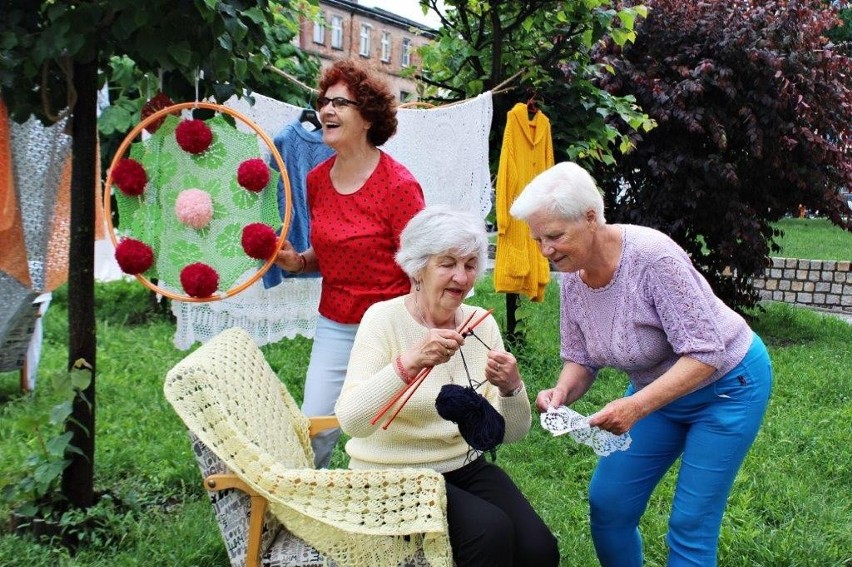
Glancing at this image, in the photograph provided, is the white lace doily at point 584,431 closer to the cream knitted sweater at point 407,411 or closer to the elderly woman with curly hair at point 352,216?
the cream knitted sweater at point 407,411

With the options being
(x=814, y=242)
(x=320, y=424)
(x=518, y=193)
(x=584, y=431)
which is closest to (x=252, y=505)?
→ (x=320, y=424)

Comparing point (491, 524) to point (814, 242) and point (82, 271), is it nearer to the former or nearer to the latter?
point (82, 271)

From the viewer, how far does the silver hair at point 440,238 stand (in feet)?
8.46

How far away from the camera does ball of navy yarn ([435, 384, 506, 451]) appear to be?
236 centimetres

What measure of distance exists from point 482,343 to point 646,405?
1.75ft

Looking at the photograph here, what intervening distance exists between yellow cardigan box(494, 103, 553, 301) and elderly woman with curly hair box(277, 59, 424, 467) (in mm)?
2103

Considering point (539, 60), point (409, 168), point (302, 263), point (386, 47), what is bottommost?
point (302, 263)

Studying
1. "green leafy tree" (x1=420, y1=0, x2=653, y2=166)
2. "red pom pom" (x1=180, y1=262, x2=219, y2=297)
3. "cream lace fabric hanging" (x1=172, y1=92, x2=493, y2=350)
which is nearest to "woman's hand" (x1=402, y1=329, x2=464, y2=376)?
"red pom pom" (x1=180, y1=262, x2=219, y2=297)

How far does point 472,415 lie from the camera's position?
2.38 m

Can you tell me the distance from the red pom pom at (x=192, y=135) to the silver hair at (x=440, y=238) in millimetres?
937

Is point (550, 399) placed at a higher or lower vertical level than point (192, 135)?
lower

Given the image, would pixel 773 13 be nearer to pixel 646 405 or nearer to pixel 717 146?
pixel 717 146

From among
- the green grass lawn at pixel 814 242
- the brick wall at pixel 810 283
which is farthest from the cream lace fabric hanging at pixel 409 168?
the green grass lawn at pixel 814 242

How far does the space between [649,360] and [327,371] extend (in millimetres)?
1209
